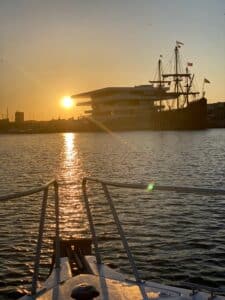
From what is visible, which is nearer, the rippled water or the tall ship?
the rippled water

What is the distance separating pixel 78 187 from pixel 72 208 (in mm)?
8730

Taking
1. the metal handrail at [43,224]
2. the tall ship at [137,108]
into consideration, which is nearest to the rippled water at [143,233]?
the metal handrail at [43,224]

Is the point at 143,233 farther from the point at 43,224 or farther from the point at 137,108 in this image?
the point at 137,108

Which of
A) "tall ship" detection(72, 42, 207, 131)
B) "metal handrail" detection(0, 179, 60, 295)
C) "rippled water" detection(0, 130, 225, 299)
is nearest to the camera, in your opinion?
"metal handrail" detection(0, 179, 60, 295)

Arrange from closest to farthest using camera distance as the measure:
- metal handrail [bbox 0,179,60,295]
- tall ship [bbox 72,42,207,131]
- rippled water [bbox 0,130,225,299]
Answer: metal handrail [bbox 0,179,60,295], rippled water [bbox 0,130,225,299], tall ship [bbox 72,42,207,131]

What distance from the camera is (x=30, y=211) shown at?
20984mm

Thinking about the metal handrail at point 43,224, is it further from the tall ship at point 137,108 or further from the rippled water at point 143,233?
the tall ship at point 137,108

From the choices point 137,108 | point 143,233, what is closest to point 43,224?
point 143,233

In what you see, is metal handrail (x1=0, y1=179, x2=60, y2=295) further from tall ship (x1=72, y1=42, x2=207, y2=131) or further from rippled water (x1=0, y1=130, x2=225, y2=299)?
tall ship (x1=72, y1=42, x2=207, y2=131)

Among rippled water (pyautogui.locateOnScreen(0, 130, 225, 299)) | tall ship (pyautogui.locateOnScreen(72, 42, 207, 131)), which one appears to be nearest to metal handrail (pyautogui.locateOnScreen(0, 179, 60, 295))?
rippled water (pyautogui.locateOnScreen(0, 130, 225, 299))

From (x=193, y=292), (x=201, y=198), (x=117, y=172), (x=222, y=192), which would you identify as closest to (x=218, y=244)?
(x=201, y=198)

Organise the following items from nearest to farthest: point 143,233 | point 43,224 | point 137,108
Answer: point 43,224 → point 143,233 → point 137,108

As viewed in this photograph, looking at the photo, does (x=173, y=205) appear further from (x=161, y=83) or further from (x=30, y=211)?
(x=161, y=83)

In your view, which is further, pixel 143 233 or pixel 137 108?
pixel 137 108
